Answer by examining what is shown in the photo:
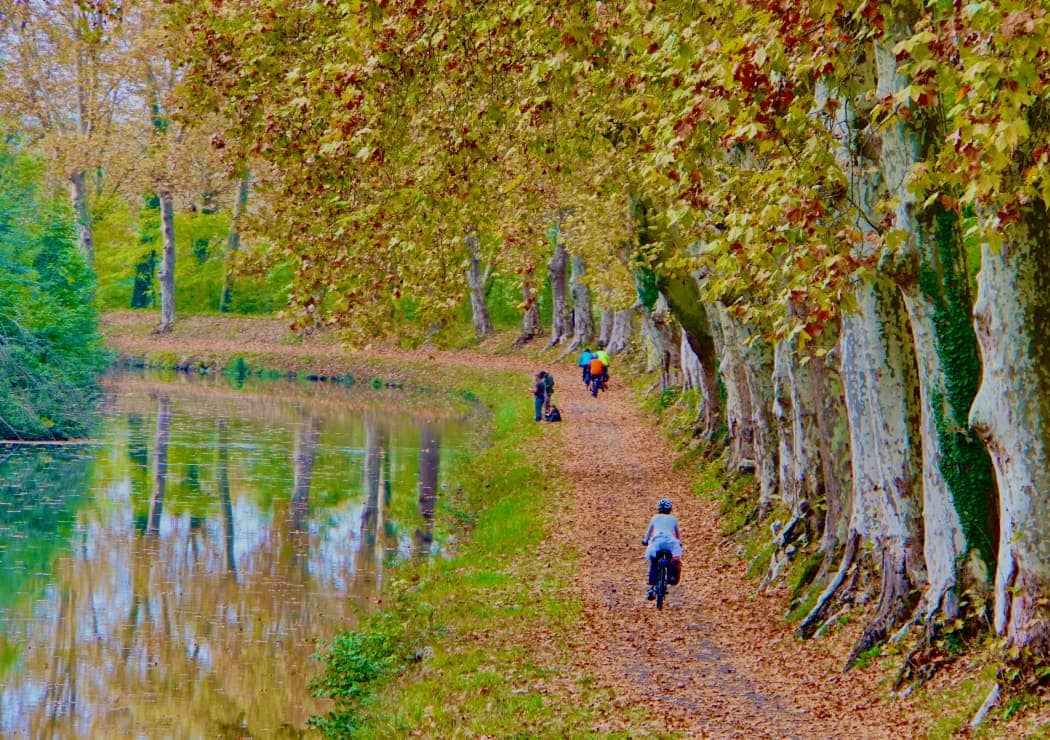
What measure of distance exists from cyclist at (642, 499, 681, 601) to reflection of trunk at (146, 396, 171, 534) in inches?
458

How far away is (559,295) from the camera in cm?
6175

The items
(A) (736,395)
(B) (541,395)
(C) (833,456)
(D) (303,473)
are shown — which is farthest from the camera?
(B) (541,395)

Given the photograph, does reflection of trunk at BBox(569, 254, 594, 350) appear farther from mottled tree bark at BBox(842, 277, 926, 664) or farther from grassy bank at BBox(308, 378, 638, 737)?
mottled tree bark at BBox(842, 277, 926, 664)

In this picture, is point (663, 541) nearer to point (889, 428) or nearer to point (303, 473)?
point (889, 428)

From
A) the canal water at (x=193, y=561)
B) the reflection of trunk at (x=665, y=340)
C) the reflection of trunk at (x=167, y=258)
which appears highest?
the reflection of trunk at (x=167, y=258)

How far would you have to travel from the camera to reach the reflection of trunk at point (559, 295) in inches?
2372

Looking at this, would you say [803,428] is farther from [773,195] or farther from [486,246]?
[773,195]

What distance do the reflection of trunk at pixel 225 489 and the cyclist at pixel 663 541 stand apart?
8.15 meters

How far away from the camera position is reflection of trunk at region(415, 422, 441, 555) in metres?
25.9

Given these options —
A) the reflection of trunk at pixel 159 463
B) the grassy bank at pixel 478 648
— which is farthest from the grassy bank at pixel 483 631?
the reflection of trunk at pixel 159 463

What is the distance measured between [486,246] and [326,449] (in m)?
19.5

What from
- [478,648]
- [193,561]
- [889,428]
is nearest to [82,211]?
[193,561]

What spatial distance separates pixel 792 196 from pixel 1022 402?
130 inches

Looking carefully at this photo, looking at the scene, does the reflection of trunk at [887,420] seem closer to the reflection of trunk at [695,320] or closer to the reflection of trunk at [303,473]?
the reflection of trunk at [695,320]
